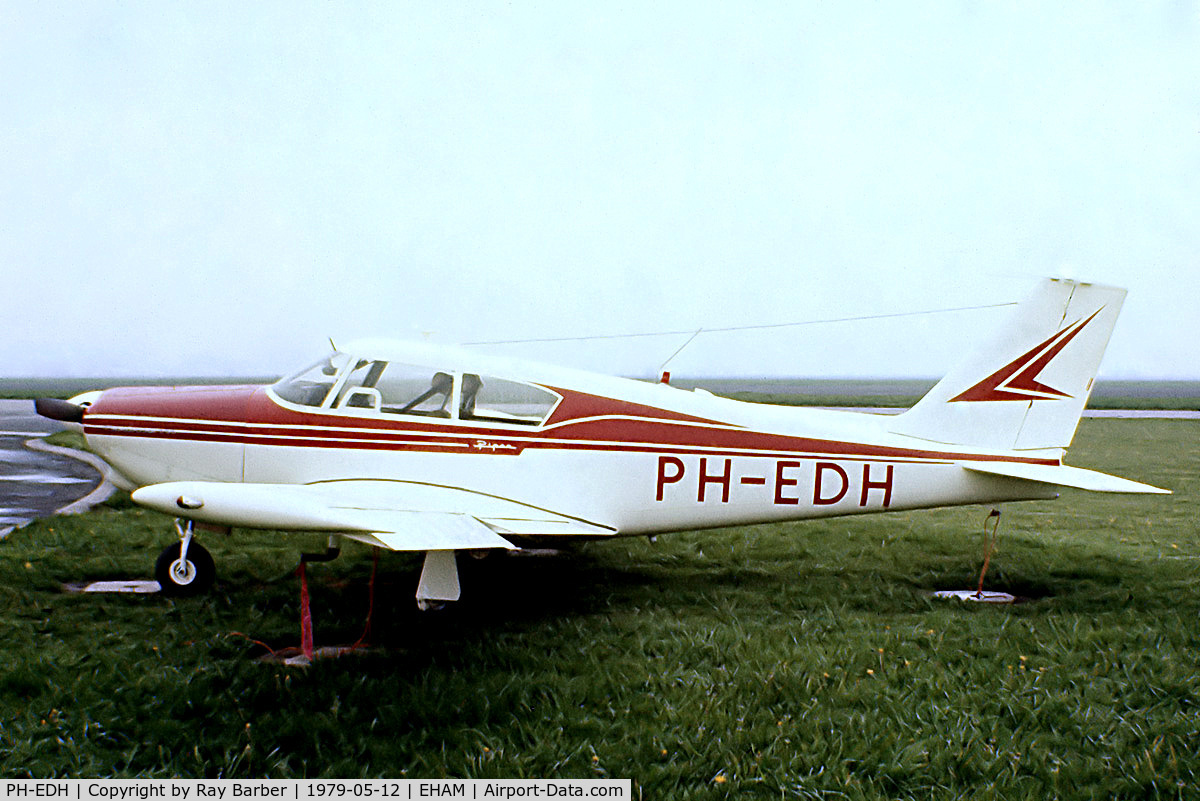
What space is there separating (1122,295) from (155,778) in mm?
7541

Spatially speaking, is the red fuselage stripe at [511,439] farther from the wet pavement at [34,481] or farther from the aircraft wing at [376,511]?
the wet pavement at [34,481]

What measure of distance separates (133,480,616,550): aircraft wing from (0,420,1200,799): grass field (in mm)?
707

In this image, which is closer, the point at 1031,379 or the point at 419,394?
the point at 419,394

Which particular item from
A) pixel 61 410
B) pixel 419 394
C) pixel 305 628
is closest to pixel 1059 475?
pixel 419 394

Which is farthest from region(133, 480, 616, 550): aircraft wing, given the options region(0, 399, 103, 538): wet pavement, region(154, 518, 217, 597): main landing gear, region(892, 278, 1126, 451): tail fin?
region(0, 399, 103, 538): wet pavement

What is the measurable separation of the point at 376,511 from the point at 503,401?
132 centimetres

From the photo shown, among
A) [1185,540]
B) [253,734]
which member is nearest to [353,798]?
[253,734]

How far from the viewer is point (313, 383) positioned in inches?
241

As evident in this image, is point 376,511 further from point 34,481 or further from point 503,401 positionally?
point 34,481

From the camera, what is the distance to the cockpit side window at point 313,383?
6.04 meters

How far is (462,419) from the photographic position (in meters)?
5.95

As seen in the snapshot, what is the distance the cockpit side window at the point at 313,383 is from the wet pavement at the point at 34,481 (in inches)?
154

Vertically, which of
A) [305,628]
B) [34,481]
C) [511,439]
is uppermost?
[511,439]

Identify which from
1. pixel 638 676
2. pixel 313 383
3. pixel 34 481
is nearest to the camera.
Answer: pixel 638 676
